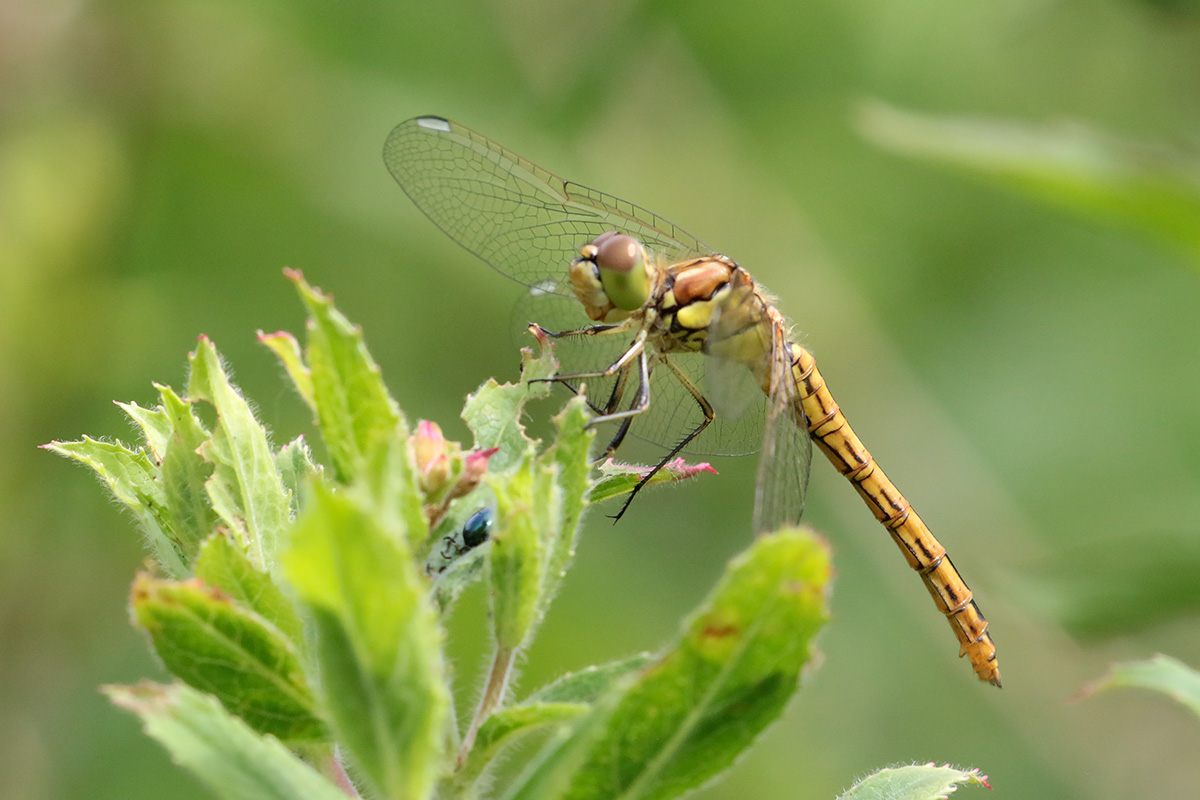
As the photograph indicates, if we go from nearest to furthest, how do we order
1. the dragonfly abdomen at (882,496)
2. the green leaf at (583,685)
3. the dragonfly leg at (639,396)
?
the green leaf at (583,685) < the dragonfly leg at (639,396) < the dragonfly abdomen at (882,496)

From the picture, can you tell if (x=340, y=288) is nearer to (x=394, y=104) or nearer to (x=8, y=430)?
(x=394, y=104)

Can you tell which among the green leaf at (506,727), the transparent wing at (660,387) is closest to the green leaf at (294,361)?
the green leaf at (506,727)

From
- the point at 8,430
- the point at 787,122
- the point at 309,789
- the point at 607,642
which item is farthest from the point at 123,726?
the point at 787,122

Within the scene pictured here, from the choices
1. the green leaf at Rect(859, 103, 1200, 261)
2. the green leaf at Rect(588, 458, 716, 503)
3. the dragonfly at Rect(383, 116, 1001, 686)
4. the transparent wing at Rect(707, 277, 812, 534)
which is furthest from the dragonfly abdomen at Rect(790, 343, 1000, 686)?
the green leaf at Rect(588, 458, 716, 503)

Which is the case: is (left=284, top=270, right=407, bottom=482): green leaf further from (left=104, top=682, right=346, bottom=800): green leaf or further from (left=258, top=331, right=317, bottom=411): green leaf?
(left=104, top=682, right=346, bottom=800): green leaf

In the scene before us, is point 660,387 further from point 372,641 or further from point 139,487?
point 372,641

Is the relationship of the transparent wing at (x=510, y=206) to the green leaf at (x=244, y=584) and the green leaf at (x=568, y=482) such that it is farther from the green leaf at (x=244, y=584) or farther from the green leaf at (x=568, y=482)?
the green leaf at (x=244, y=584)

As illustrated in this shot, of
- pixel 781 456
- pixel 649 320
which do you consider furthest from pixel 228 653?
pixel 649 320
